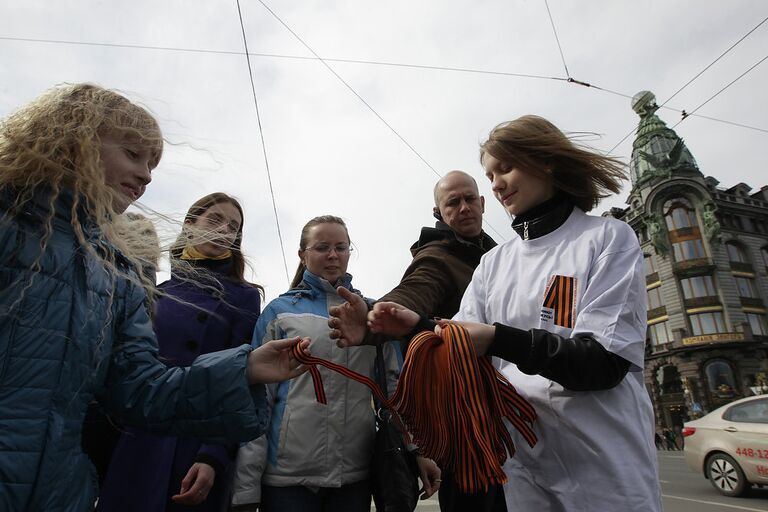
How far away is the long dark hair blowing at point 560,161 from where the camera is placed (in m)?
1.73

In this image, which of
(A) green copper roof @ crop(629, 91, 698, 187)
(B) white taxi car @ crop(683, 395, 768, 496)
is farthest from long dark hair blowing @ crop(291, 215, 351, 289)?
(A) green copper roof @ crop(629, 91, 698, 187)

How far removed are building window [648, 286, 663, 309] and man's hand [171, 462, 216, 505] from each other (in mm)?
36040

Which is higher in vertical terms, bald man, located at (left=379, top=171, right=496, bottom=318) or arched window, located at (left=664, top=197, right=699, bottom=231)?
arched window, located at (left=664, top=197, right=699, bottom=231)

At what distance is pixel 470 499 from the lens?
1.75 metres

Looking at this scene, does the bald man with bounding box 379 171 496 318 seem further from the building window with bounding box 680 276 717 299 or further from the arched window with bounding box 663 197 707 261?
the arched window with bounding box 663 197 707 261

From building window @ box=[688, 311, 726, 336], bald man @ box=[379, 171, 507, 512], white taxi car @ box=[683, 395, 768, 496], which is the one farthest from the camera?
building window @ box=[688, 311, 726, 336]

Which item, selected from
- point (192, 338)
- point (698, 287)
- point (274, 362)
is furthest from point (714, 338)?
point (274, 362)

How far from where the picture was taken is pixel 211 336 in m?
2.26

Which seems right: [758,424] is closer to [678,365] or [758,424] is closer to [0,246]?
[0,246]

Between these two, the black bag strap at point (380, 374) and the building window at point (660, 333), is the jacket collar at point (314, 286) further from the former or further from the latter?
the building window at point (660, 333)

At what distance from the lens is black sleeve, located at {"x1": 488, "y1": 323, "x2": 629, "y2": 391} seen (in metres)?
1.25

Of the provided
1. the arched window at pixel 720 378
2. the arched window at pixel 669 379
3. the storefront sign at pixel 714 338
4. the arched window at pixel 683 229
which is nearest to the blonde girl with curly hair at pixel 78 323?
the storefront sign at pixel 714 338

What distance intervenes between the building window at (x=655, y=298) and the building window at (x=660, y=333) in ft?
4.34

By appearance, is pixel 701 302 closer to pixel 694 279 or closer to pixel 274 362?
pixel 694 279
